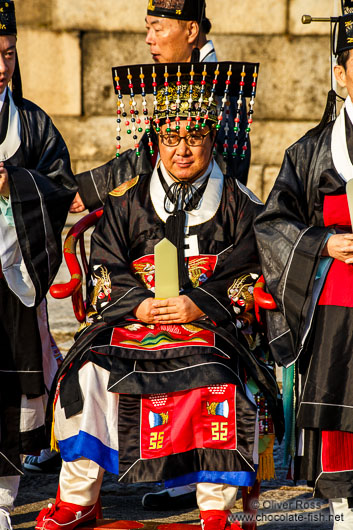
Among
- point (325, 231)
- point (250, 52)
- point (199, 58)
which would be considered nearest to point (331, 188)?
point (325, 231)

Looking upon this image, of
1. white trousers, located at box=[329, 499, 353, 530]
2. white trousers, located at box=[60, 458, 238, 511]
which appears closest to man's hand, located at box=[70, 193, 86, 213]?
white trousers, located at box=[60, 458, 238, 511]

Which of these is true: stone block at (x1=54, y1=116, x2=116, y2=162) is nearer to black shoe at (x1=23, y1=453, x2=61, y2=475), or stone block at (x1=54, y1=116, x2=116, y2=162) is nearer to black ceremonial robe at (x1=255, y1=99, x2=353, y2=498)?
black shoe at (x1=23, y1=453, x2=61, y2=475)

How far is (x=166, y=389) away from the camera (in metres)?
3.59

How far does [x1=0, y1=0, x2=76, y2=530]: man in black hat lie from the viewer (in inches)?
156

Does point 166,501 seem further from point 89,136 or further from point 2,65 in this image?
point 89,136

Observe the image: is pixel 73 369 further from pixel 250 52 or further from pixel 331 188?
pixel 250 52

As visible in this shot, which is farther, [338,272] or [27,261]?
[27,261]

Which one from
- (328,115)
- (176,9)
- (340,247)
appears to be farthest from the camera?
(176,9)

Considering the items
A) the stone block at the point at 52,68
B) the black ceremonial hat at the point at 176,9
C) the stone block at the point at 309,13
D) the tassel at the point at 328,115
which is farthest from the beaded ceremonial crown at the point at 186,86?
the stone block at the point at 52,68

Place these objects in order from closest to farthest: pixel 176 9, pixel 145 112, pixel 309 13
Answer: pixel 145 112, pixel 176 9, pixel 309 13

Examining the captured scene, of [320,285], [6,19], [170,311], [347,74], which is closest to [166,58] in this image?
[6,19]

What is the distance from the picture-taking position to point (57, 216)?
13.4ft

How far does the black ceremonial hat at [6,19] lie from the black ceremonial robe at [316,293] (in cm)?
131

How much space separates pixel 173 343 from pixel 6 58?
1.42 meters
